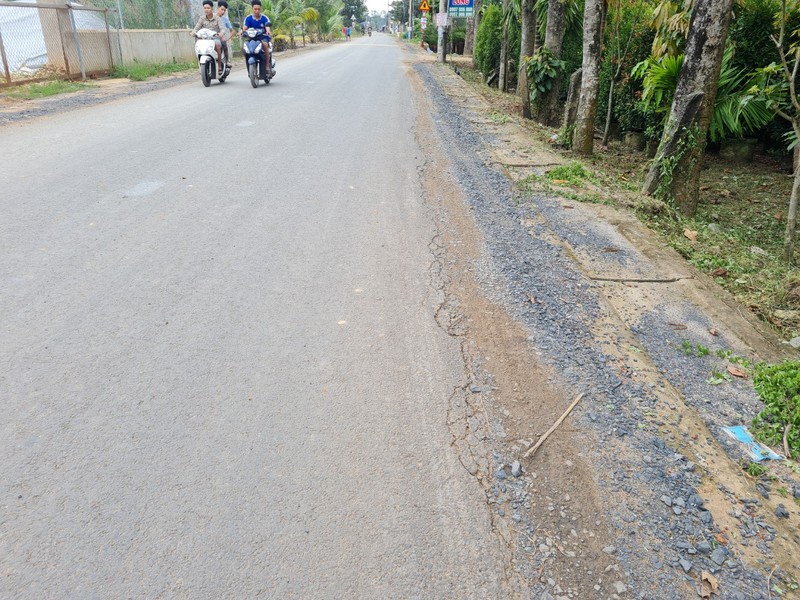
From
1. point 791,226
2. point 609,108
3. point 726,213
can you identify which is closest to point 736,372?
point 791,226

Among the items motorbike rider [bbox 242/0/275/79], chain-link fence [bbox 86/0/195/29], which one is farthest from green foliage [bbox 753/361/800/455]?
chain-link fence [bbox 86/0/195/29]

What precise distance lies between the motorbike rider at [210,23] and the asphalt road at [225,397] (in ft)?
30.9

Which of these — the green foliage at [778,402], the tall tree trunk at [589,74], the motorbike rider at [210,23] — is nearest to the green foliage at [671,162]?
the tall tree trunk at [589,74]

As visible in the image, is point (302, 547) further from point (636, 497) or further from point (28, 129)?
point (28, 129)

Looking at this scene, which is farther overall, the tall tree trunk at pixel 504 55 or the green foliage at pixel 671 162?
the tall tree trunk at pixel 504 55

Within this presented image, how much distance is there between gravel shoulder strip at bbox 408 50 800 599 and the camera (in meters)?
2.25

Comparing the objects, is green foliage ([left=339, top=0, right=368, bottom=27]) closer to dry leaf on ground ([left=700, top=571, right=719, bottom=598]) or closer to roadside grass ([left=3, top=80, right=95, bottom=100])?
roadside grass ([left=3, top=80, right=95, bottom=100])

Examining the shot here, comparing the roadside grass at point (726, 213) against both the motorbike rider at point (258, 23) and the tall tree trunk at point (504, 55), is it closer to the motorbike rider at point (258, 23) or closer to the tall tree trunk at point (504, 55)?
the tall tree trunk at point (504, 55)

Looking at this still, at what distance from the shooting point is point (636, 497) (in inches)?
100

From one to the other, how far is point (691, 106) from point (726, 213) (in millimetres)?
1948

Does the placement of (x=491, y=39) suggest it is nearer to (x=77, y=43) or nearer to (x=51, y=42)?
(x=77, y=43)

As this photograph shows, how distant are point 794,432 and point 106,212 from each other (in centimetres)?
546

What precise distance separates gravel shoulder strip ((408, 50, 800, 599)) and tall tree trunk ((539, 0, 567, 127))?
25.8ft

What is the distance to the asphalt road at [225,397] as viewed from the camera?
221cm
